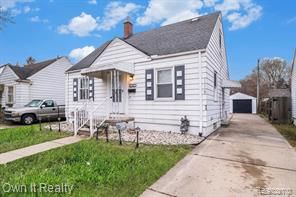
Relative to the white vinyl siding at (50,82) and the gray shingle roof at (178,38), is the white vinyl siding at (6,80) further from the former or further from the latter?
the gray shingle roof at (178,38)

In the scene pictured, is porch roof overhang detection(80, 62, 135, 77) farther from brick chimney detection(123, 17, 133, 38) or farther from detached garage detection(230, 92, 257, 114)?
detached garage detection(230, 92, 257, 114)

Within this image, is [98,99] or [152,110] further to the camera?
[98,99]

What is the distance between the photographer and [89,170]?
13.7 feet

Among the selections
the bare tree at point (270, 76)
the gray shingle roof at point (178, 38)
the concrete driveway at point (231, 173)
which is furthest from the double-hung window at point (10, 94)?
the bare tree at point (270, 76)

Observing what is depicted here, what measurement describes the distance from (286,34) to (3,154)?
25.9m

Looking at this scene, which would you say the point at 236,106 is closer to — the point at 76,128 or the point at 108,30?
the point at 108,30

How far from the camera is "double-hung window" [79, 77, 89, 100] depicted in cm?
1139

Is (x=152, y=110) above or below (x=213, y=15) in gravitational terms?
below

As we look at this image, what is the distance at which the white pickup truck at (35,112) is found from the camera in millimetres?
12859

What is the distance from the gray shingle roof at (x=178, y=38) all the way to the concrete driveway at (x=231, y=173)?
4.20 metres

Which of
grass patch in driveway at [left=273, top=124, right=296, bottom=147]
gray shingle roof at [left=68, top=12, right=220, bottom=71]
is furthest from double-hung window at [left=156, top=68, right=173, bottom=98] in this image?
grass patch in driveway at [left=273, top=124, right=296, bottom=147]

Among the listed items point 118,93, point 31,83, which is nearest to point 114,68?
point 118,93

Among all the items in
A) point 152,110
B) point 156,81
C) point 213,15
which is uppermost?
point 213,15

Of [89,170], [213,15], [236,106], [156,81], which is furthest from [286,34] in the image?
[89,170]
